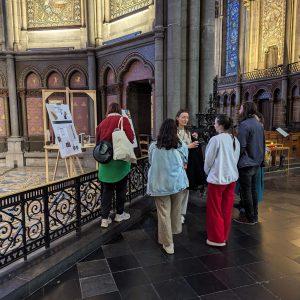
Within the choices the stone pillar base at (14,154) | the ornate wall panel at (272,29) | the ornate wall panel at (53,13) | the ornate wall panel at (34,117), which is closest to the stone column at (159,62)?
the ornate wall panel at (53,13)

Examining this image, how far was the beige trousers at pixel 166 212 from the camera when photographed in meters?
3.41

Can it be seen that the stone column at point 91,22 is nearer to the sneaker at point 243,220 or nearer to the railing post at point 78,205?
the railing post at point 78,205

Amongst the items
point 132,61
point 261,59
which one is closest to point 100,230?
point 132,61

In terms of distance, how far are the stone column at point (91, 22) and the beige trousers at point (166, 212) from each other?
8676 mm

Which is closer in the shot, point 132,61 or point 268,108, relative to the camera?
point 132,61

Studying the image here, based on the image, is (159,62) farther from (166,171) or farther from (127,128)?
(166,171)

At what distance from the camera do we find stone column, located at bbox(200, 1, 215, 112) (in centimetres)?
680

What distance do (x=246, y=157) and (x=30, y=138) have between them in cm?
968

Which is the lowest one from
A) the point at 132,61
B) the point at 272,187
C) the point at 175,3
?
the point at 272,187

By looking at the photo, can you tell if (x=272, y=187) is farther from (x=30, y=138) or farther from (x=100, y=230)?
(x=30, y=138)

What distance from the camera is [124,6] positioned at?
972 cm

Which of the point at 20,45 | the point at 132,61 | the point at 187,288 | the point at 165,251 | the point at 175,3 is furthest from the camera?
the point at 20,45

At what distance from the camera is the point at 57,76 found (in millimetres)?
11570

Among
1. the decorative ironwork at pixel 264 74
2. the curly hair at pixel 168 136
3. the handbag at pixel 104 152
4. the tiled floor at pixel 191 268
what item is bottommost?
the tiled floor at pixel 191 268
